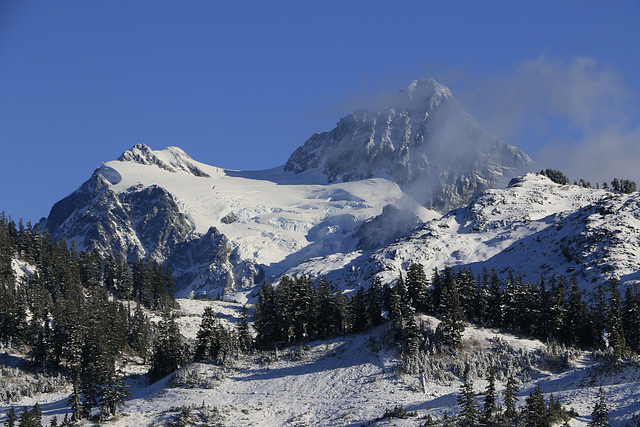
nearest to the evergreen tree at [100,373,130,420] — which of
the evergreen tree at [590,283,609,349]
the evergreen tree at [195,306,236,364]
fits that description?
the evergreen tree at [195,306,236,364]

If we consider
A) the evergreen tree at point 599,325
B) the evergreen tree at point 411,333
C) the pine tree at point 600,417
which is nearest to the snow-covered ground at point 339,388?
the pine tree at point 600,417

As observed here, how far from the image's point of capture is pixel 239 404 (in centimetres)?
8306

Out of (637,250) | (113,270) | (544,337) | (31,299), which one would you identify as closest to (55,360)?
(31,299)

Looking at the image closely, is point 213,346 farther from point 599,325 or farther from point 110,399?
point 599,325

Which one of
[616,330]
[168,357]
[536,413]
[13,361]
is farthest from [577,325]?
[13,361]

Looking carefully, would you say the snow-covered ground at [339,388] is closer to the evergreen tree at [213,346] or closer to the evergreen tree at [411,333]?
the evergreen tree at [411,333]

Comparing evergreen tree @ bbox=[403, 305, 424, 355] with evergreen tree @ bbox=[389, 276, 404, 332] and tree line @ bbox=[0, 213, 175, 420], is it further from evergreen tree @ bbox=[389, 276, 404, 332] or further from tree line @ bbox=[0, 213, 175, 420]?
tree line @ bbox=[0, 213, 175, 420]

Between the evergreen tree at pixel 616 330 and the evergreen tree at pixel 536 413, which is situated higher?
the evergreen tree at pixel 616 330

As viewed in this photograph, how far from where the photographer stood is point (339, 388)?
8519 centimetres

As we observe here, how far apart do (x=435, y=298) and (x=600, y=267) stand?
5350 cm

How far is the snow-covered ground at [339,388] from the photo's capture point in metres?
73.3

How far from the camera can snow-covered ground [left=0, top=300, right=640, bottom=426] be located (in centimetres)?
7331

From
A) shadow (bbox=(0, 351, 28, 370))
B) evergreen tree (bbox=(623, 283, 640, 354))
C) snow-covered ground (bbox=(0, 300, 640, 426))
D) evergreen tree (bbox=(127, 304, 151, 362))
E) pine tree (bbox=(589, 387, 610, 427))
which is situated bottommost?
pine tree (bbox=(589, 387, 610, 427))

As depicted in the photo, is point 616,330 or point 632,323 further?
point 632,323
